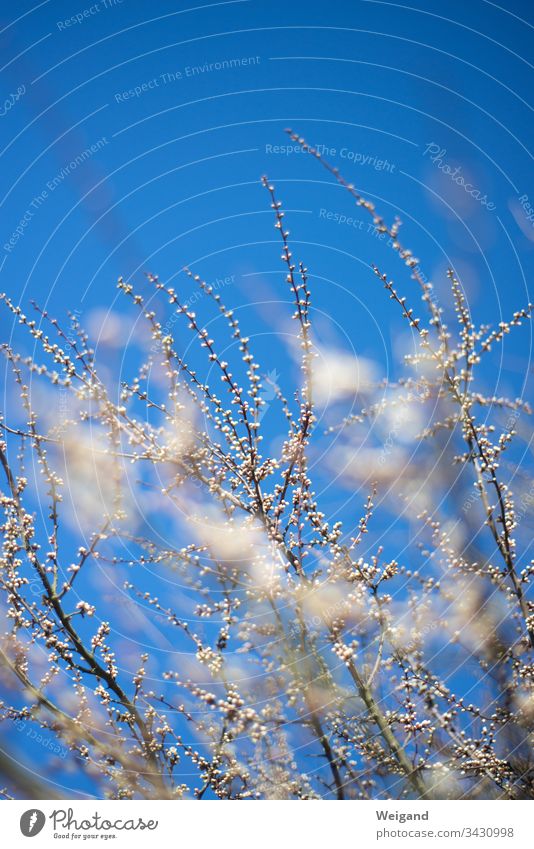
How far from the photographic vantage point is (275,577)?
88.4 inches

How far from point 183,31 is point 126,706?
9.05 feet

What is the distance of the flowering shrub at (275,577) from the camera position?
2170 millimetres

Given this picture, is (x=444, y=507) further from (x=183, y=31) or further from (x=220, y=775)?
(x=183, y=31)

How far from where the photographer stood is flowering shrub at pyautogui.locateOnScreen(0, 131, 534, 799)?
7.12ft
